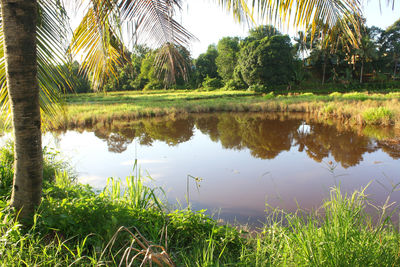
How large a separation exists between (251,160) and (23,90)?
5.42 m

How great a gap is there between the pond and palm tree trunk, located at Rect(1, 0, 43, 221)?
2061 mm

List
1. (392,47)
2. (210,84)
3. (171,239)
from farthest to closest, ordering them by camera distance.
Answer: (210,84) < (392,47) < (171,239)

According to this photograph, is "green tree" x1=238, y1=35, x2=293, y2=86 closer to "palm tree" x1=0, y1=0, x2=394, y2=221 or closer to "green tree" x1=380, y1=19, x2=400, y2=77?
"green tree" x1=380, y1=19, x2=400, y2=77

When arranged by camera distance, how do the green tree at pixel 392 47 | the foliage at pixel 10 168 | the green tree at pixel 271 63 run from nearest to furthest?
the foliage at pixel 10 168 < the green tree at pixel 271 63 < the green tree at pixel 392 47

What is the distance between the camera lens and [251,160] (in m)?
6.51

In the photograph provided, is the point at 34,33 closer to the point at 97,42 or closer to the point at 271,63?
the point at 97,42

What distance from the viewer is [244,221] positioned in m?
3.56

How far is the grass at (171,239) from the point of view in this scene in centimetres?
179

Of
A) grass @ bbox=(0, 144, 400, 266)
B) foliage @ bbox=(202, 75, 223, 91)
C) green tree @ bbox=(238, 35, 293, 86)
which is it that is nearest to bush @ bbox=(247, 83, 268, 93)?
green tree @ bbox=(238, 35, 293, 86)

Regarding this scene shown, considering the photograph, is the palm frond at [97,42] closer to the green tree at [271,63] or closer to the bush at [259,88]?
the bush at [259,88]

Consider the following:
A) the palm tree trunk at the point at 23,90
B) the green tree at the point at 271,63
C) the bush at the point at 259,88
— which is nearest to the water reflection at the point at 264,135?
the palm tree trunk at the point at 23,90

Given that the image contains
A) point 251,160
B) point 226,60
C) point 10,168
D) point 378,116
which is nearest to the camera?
point 10,168

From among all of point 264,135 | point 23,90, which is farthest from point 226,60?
point 23,90

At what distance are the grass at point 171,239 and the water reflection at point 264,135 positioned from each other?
441cm
